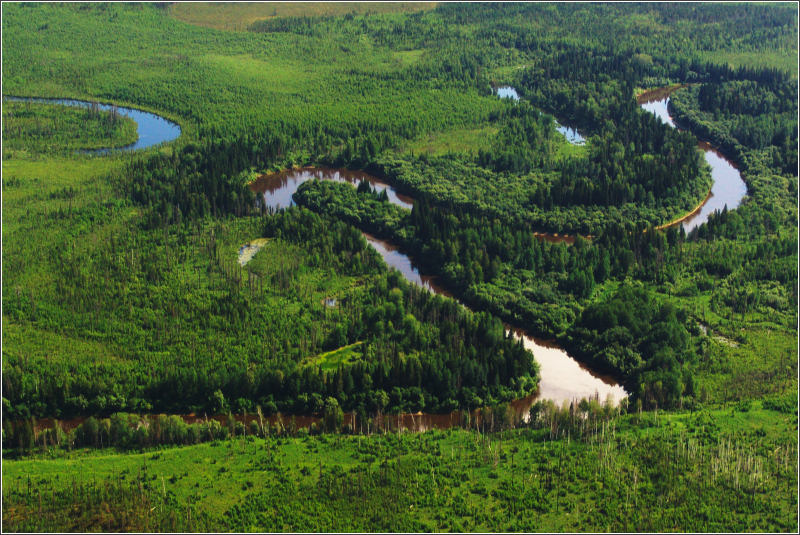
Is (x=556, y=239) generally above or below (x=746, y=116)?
below

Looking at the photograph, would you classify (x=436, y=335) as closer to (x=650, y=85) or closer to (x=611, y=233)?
(x=611, y=233)

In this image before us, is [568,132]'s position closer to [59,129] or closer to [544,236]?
[544,236]

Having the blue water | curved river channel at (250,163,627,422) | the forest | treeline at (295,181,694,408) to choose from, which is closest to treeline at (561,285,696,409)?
treeline at (295,181,694,408)

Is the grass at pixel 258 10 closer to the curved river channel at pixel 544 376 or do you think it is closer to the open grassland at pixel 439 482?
the curved river channel at pixel 544 376

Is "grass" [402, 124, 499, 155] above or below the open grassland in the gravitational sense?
above

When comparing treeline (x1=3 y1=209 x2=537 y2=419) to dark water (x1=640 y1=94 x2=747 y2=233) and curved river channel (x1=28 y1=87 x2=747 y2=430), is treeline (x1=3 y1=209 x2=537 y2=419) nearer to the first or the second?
curved river channel (x1=28 y1=87 x2=747 y2=430)

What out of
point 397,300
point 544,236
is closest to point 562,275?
point 544,236

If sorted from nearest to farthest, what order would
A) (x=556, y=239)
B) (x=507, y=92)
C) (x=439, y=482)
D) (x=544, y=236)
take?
(x=439, y=482) → (x=556, y=239) → (x=544, y=236) → (x=507, y=92)
